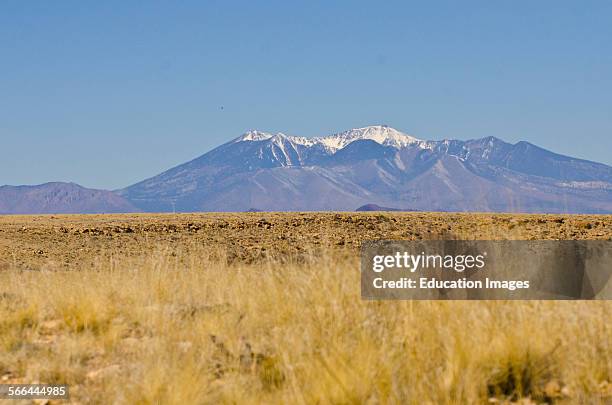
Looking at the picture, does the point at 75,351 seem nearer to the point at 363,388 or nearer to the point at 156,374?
the point at 156,374

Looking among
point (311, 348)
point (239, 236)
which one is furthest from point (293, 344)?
point (239, 236)

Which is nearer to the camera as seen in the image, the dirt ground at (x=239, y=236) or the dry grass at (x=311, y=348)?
the dry grass at (x=311, y=348)

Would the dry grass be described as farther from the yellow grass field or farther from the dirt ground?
the dirt ground

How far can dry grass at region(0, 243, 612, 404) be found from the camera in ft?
21.2

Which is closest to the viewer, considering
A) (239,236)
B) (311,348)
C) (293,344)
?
(311,348)

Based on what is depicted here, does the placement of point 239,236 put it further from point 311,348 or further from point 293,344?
point 311,348

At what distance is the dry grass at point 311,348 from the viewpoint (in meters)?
6.47

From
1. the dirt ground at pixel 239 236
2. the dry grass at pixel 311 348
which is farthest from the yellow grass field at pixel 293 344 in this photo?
the dirt ground at pixel 239 236

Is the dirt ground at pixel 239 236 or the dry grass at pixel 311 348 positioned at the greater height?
the dirt ground at pixel 239 236

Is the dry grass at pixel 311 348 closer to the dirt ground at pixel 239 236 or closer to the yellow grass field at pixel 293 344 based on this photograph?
the yellow grass field at pixel 293 344

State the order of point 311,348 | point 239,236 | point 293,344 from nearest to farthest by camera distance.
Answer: point 311,348 → point 293,344 → point 239,236

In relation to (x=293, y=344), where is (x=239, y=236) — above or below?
above

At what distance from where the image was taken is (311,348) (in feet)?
23.7

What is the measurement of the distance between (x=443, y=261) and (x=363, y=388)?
3691 millimetres
